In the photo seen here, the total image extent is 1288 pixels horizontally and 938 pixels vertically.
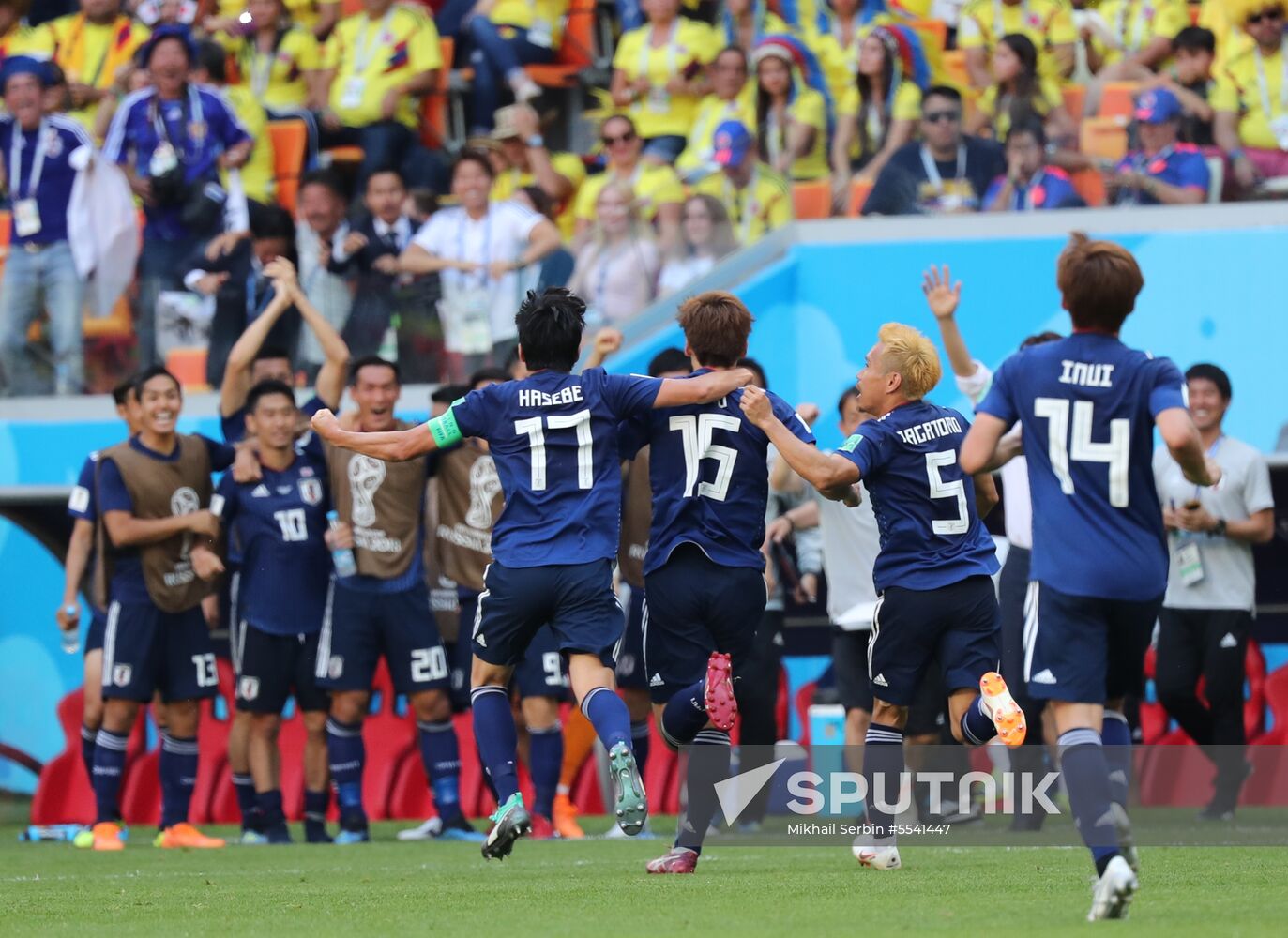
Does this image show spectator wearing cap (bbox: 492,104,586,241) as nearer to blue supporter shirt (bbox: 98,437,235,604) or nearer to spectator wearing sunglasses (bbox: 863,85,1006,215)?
spectator wearing sunglasses (bbox: 863,85,1006,215)

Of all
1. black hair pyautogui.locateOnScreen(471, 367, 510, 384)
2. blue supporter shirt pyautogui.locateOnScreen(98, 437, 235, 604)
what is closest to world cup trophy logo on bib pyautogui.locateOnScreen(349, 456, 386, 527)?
black hair pyautogui.locateOnScreen(471, 367, 510, 384)

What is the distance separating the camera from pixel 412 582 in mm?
10766

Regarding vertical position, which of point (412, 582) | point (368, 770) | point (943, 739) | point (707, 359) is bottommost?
point (368, 770)

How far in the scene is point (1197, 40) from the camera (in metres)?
13.1

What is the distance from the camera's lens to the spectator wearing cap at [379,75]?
51.1 feet

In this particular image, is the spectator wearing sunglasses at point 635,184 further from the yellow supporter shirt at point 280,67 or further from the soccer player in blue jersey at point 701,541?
the soccer player in blue jersey at point 701,541

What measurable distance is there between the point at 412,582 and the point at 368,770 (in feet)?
7.53

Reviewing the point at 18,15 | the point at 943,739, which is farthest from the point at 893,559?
the point at 18,15

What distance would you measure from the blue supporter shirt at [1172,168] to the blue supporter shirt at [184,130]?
20.2ft

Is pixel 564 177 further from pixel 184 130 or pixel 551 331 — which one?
pixel 551 331

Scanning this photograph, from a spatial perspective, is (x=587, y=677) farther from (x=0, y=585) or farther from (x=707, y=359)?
(x=0, y=585)

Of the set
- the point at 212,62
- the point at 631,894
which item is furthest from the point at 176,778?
the point at 212,62

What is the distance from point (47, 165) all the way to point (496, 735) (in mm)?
8570

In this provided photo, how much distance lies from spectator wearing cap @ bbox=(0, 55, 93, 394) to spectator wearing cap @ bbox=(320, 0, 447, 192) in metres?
2.00
